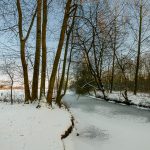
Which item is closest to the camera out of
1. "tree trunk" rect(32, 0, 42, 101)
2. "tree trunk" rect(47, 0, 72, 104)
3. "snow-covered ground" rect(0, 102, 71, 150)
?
"snow-covered ground" rect(0, 102, 71, 150)

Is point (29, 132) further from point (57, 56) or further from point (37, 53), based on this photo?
point (37, 53)

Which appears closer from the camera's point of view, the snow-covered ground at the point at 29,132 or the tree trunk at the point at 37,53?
the snow-covered ground at the point at 29,132

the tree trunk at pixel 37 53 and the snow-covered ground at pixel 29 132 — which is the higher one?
the tree trunk at pixel 37 53

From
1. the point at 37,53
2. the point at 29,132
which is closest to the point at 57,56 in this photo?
the point at 37,53

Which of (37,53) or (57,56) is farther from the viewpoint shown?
(37,53)

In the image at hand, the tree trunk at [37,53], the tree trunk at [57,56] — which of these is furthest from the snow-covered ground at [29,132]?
the tree trunk at [37,53]

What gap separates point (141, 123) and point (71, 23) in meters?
10.2

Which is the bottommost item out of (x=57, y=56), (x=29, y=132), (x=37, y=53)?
(x=29, y=132)

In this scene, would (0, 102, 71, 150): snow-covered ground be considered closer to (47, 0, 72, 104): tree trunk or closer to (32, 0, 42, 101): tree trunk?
(47, 0, 72, 104): tree trunk

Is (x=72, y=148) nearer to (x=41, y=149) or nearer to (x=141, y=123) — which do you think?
(x=41, y=149)

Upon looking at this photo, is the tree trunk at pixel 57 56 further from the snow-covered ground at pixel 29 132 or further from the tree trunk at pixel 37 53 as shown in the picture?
the snow-covered ground at pixel 29 132

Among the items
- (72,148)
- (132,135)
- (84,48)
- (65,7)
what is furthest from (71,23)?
(72,148)

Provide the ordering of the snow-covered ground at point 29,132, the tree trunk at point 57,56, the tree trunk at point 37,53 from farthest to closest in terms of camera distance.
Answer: the tree trunk at point 37,53, the tree trunk at point 57,56, the snow-covered ground at point 29,132

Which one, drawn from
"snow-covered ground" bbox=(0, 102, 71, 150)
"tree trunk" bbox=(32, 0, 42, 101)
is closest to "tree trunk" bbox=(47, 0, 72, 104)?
"tree trunk" bbox=(32, 0, 42, 101)
